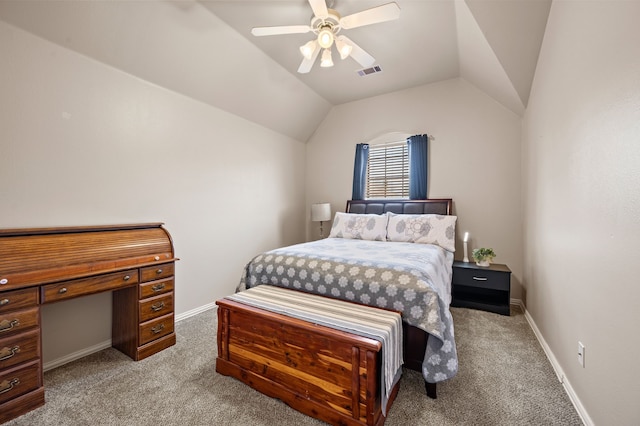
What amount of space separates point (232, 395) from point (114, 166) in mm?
2177

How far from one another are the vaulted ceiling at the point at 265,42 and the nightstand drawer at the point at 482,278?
6.58ft

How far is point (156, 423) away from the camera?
1497mm

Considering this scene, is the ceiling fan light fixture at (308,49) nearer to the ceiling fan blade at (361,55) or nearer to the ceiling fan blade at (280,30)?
the ceiling fan blade at (280,30)

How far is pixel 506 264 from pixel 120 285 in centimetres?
424

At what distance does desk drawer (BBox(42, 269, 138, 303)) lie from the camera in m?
1.69

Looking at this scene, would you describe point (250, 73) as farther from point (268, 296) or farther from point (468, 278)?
point (468, 278)

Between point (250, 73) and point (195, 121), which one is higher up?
point (250, 73)

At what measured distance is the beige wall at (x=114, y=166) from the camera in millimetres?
1879

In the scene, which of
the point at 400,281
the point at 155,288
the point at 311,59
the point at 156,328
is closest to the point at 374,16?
the point at 311,59

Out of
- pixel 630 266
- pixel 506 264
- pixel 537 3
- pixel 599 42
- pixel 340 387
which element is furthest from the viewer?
pixel 506 264

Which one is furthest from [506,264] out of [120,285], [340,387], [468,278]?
[120,285]

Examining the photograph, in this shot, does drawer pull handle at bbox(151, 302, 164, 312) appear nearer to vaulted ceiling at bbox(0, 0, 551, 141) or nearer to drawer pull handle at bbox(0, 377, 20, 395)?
drawer pull handle at bbox(0, 377, 20, 395)

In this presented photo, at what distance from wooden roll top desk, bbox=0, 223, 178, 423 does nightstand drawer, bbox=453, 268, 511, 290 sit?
10.4 ft

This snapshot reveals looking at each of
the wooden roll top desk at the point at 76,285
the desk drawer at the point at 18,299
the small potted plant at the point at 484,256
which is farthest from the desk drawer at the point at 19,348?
the small potted plant at the point at 484,256
